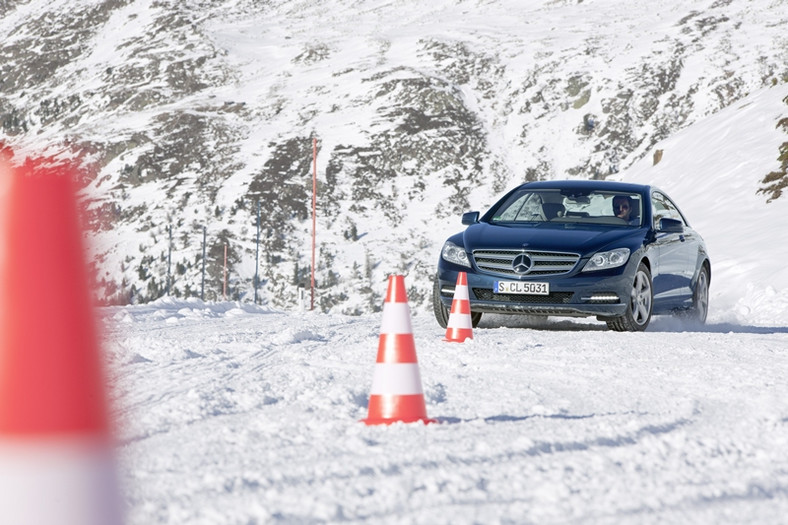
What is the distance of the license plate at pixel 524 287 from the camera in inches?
366

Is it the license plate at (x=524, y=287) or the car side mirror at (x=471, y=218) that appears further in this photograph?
the car side mirror at (x=471, y=218)

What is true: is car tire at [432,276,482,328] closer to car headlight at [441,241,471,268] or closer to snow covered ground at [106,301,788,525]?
car headlight at [441,241,471,268]

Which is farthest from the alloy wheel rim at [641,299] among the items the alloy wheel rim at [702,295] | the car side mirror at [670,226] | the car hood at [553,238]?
the alloy wheel rim at [702,295]

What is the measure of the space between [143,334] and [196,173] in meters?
76.5

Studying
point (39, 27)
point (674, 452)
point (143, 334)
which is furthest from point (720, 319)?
point (39, 27)

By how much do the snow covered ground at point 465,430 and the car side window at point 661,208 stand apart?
1.65 meters

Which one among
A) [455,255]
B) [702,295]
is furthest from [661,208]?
[455,255]

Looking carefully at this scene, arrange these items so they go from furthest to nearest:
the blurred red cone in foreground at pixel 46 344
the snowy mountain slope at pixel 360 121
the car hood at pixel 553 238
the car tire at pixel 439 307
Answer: the snowy mountain slope at pixel 360 121
the car tire at pixel 439 307
the car hood at pixel 553 238
the blurred red cone in foreground at pixel 46 344

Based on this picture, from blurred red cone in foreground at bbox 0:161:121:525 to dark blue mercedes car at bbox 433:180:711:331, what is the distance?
20.6 feet

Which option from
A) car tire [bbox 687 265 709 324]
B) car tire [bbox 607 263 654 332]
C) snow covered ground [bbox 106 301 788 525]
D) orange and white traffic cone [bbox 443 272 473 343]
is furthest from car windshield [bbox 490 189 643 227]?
snow covered ground [bbox 106 301 788 525]

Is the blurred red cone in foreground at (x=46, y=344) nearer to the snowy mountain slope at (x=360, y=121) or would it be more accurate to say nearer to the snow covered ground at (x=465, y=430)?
the snow covered ground at (x=465, y=430)

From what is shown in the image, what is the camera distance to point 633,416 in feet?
15.9

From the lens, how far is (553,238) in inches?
376

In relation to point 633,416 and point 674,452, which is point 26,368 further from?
point 633,416
